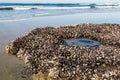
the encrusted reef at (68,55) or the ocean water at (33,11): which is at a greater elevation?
the ocean water at (33,11)

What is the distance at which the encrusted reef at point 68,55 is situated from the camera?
13.7 m

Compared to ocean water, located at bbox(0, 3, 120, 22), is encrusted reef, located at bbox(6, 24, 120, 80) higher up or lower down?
lower down

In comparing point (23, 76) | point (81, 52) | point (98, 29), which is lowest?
point (23, 76)

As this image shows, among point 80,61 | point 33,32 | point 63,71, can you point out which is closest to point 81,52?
point 80,61

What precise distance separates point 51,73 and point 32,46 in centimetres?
509

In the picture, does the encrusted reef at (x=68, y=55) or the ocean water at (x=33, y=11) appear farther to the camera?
the ocean water at (x=33, y=11)

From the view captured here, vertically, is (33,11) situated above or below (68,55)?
above

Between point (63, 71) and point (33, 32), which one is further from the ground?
point (33, 32)

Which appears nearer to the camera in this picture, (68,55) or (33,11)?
(68,55)

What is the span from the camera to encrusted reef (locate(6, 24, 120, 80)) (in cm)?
1374

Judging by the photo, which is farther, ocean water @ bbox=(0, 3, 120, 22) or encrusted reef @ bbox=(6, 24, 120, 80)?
ocean water @ bbox=(0, 3, 120, 22)

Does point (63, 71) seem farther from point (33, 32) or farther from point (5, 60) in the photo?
point (33, 32)

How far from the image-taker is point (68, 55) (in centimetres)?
1639

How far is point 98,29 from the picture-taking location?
23.9 meters
